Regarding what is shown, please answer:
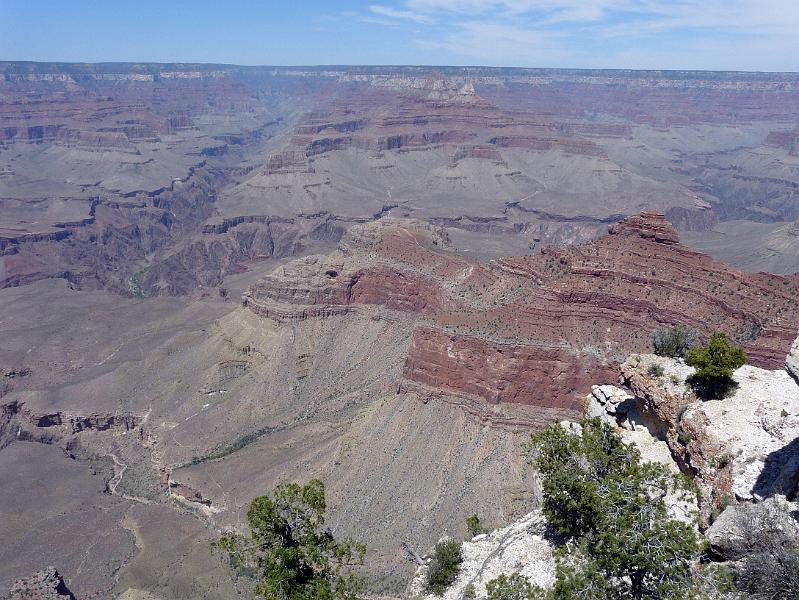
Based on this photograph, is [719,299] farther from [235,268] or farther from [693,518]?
[235,268]

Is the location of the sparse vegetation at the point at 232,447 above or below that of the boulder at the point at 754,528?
→ below

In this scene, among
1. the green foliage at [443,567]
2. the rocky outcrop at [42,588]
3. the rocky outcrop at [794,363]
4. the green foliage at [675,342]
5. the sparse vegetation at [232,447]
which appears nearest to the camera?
the rocky outcrop at [794,363]

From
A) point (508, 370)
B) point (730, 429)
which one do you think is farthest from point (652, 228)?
point (730, 429)

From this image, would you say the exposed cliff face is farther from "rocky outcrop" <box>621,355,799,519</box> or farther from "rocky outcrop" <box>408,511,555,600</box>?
"rocky outcrop" <box>408,511,555,600</box>

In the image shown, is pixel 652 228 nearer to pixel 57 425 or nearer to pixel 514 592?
pixel 514 592

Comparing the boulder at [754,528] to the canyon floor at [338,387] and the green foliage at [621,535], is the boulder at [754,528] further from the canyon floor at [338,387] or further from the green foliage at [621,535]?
the canyon floor at [338,387]

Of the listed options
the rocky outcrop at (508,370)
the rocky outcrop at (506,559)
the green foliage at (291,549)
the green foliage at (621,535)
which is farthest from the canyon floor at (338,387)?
the green foliage at (621,535)
